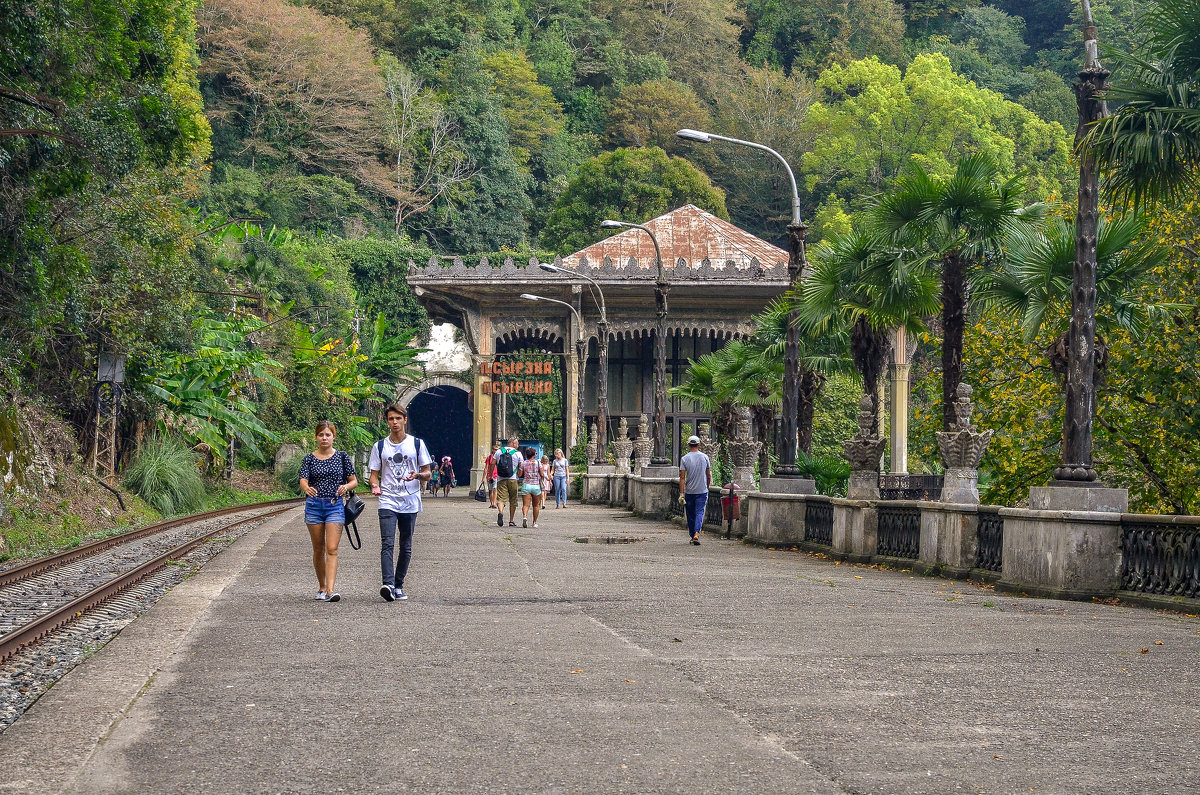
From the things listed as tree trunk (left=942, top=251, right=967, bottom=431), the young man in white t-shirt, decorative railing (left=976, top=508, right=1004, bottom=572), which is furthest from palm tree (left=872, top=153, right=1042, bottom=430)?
the young man in white t-shirt

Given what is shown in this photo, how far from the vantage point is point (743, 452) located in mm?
26062

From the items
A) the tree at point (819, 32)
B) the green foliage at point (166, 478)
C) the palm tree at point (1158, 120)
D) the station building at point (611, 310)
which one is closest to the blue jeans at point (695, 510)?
the palm tree at point (1158, 120)

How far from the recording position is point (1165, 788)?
17.6 feet

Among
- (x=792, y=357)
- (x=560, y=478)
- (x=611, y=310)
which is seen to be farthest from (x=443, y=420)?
(x=792, y=357)

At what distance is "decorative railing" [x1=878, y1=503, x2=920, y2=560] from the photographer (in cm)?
1770

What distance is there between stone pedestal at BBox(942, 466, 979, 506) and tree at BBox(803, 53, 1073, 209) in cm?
5096

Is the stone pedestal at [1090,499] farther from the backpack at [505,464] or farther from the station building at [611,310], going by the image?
the station building at [611,310]

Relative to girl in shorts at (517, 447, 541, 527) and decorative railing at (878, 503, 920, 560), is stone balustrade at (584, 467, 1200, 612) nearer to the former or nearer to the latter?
decorative railing at (878, 503, 920, 560)

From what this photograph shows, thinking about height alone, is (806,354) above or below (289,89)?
below

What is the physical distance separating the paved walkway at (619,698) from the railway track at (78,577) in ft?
2.68

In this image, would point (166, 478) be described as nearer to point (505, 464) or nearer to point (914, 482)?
point (505, 464)

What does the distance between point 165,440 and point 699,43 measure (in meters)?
57.7

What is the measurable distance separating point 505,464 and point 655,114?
2127 inches

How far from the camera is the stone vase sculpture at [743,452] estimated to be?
84.9ft
